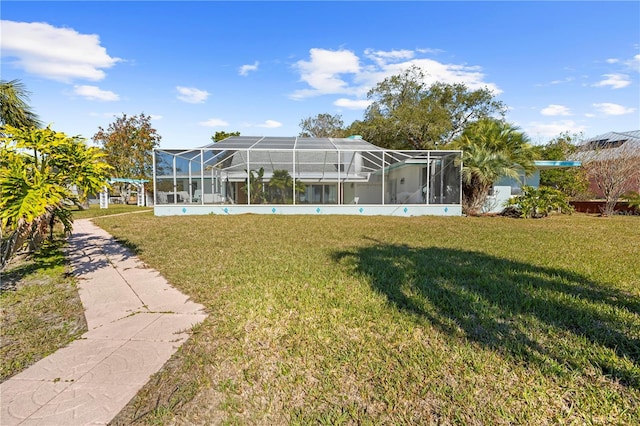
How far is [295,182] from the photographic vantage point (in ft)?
49.8

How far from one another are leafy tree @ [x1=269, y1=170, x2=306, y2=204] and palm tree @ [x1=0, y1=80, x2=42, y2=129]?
8.73 m

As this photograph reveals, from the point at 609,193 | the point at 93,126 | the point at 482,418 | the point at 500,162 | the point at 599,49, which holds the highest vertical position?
the point at 93,126

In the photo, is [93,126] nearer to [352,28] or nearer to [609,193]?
[352,28]

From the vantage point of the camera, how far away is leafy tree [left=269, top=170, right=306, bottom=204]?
1507cm

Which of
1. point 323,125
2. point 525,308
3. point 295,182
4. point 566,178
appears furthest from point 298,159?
point 323,125

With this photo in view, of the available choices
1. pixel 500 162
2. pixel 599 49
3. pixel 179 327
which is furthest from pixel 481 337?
pixel 500 162

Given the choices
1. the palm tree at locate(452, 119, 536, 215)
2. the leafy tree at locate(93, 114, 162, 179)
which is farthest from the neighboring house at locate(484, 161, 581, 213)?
the leafy tree at locate(93, 114, 162, 179)

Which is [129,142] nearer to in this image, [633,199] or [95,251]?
[95,251]

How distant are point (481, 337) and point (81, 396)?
9.83ft

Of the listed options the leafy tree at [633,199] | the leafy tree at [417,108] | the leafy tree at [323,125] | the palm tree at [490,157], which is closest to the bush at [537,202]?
the palm tree at [490,157]

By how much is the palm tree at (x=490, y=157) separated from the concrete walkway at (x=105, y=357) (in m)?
13.9

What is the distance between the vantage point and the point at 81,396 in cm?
200

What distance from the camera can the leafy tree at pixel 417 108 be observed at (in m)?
26.3

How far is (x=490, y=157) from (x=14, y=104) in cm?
1624
